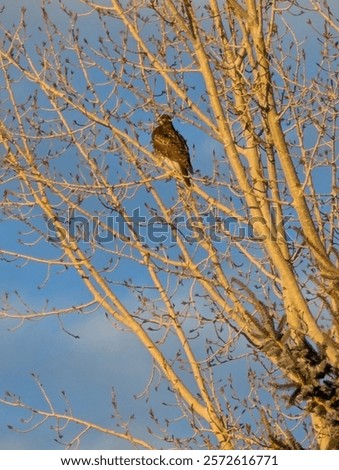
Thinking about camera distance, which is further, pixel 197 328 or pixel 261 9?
pixel 197 328

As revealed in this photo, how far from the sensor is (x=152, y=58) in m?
7.69

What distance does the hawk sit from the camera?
939 cm

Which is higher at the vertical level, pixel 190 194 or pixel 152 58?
pixel 152 58

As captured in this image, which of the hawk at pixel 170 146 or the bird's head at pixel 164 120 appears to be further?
the hawk at pixel 170 146

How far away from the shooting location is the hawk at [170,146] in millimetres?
9391

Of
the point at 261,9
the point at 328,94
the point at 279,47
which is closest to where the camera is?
the point at 261,9

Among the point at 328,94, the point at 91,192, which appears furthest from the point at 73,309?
the point at 328,94

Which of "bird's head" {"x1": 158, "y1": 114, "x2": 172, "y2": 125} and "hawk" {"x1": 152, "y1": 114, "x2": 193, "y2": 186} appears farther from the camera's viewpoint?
"hawk" {"x1": 152, "y1": 114, "x2": 193, "y2": 186}

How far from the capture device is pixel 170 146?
31.3 feet

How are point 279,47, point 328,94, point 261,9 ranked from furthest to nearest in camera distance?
point 279,47
point 328,94
point 261,9

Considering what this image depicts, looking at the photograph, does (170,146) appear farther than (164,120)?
Yes

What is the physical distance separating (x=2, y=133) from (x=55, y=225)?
995mm
